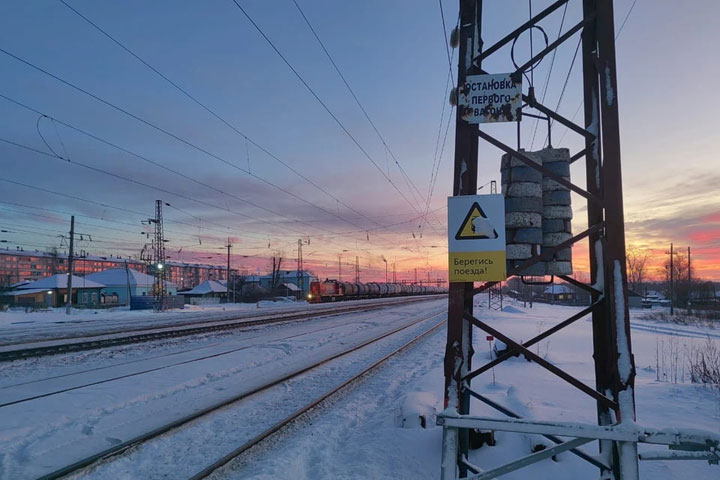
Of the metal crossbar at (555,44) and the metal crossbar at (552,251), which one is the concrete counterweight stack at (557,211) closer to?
the metal crossbar at (552,251)

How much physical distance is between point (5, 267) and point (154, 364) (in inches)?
6837

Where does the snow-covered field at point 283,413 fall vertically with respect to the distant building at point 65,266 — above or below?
below

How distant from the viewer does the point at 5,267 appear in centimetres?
14425

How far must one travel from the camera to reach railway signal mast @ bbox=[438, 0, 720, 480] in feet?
12.0

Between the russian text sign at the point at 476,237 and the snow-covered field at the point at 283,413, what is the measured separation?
7.93 ft

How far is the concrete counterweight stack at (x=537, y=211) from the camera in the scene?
4.51 m

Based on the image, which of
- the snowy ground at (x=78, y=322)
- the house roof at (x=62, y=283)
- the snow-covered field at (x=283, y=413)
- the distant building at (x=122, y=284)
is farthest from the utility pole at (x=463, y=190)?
the house roof at (x=62, y=283)

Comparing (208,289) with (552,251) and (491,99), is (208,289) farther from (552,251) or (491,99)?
(552,251)

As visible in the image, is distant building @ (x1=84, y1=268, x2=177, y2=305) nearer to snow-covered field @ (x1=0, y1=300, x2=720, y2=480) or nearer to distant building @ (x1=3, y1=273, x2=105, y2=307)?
distant building @ (x1=3, y1=273, x2=105, y2=307)

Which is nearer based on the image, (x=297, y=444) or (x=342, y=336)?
(x=297, y=444)

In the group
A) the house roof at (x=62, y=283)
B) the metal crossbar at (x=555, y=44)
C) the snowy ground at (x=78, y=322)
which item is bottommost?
the snowy ground at (x=78, y=322)

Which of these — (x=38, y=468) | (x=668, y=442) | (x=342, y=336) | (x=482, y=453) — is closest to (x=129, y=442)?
(x=38, y=468)

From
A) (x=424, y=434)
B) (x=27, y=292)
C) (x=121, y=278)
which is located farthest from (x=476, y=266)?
(x=27, y=292)

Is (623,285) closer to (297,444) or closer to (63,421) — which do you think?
(297,444)
